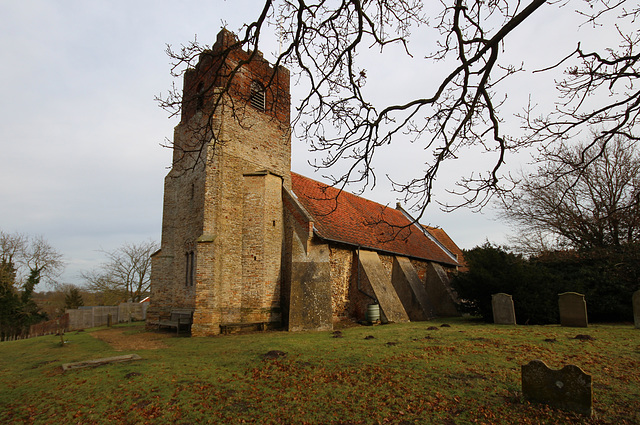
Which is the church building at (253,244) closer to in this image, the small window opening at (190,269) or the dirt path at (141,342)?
the small window opening at (190,269)

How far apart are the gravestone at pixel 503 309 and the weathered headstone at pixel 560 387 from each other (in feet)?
30.2

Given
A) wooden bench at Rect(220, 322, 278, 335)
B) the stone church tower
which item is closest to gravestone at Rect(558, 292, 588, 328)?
the stone church tower

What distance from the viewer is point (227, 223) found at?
13812 mm

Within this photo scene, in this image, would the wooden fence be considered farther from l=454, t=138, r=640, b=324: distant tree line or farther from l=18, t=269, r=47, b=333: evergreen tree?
l=454, t=138, r=640, b=324: distant tree line

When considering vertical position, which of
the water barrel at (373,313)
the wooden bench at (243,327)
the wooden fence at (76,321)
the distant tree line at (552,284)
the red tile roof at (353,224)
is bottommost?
the wooden fence at (76,321)

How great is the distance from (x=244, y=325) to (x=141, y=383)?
21.7 feet

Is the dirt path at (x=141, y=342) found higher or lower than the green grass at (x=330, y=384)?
lower

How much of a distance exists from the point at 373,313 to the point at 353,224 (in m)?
5.51

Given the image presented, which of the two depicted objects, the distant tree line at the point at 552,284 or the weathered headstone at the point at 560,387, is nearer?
the weathered headstone at the point at 560,387

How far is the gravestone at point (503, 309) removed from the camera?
1344 cm

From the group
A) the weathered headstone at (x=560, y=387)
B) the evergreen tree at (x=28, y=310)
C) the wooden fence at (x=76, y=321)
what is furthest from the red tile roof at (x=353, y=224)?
the evergreen tree at (x=28, y=310)

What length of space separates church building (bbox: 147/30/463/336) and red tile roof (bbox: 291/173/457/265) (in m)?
0.13

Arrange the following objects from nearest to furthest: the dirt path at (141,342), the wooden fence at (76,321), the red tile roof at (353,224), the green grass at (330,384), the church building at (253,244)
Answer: the green grass at (330,384) → the dirt path at (141,342) → the church building at (253,244) → the red tile roof at (353,224) → the wooden fence at (76,321)

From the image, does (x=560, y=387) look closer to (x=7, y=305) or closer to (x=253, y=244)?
(x=253, y=244)
